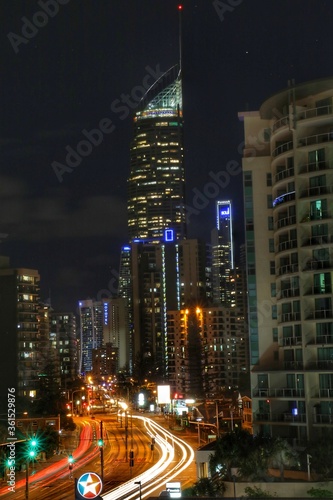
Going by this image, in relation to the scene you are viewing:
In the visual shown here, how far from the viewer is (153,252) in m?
195

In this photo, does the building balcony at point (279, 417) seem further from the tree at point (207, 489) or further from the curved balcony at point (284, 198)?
the tree at point (207, 489)

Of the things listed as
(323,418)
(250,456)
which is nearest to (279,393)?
(323,418)

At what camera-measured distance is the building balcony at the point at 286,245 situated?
48.7 meters

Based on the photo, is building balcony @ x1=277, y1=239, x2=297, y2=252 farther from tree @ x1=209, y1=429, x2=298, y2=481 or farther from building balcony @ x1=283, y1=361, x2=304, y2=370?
tree @ x1=209, y1=429, x2=298, y2=481

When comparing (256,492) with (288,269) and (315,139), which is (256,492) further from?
(315,139)

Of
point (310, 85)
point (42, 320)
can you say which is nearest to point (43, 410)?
point (310, 85)

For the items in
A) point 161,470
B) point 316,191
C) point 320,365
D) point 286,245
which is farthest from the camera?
point 161,470

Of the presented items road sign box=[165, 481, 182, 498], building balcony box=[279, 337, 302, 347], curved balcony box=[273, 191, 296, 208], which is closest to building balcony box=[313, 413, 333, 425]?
building balcony box=[279, 337, 302, 347]

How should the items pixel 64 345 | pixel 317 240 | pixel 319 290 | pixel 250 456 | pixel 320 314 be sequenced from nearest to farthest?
pixel 250 456, pixel 320 314, pixel 319 290, pixel 317 240, pixel 64 345

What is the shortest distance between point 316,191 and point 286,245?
153 inches

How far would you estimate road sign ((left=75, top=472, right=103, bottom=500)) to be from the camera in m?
12.2

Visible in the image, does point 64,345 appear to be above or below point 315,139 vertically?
below

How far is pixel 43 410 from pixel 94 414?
4038cm

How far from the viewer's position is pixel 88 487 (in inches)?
491
